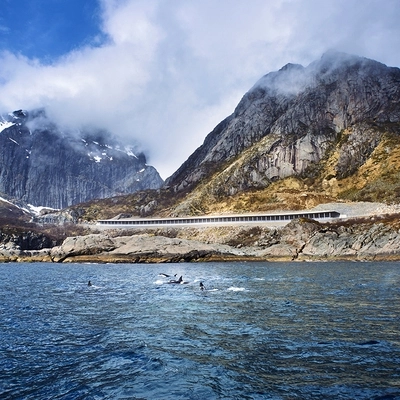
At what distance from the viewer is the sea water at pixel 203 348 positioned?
572 inches

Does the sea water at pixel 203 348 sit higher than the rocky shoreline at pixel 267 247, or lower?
lower

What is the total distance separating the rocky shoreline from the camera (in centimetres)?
10746

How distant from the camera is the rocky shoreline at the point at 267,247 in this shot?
107456 millimetres

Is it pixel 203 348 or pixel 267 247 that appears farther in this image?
pixel 267 247

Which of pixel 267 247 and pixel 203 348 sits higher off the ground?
pixel 267 247

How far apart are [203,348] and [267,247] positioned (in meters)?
112

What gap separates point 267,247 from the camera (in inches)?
5098

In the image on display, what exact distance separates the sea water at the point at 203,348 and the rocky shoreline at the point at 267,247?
76.2 metres

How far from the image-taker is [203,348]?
65.8ft

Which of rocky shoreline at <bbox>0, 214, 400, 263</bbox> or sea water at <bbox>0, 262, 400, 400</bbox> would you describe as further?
rocky shoreline at <bbox>0, 214, 400, 263</bbox>

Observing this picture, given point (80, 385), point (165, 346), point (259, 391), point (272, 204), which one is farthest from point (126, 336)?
point (272, 204)

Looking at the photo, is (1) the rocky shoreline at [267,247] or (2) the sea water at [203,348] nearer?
(2) the sea water at [203,348]

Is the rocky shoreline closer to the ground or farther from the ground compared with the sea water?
farther from the ground

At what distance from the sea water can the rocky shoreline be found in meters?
76.2
